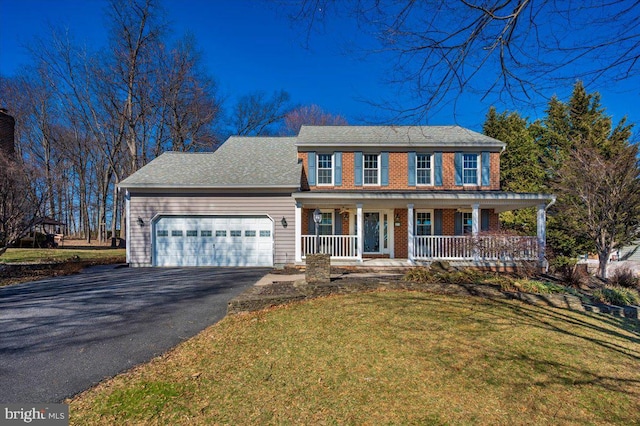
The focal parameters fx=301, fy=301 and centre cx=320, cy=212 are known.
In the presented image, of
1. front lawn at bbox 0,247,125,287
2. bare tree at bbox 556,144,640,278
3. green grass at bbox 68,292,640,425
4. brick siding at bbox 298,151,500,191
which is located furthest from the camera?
brick siding at bbox 298,151,500,191

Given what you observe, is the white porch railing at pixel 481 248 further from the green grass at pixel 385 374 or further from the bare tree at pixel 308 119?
the bare tree at pixel 308 119

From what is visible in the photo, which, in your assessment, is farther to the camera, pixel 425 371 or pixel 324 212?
pixel 324 212

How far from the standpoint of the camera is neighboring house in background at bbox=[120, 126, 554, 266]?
1123 centimetres

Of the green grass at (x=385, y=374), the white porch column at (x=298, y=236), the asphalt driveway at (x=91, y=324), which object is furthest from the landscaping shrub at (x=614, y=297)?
the asphalt driveway at (x=91, y=324)

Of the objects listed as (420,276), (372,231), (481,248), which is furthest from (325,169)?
(420,276)

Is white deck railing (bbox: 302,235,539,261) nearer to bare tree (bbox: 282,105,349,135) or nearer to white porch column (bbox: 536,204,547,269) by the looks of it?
white porch column (bbox: 536,204,547,269)

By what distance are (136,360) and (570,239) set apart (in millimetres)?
22934

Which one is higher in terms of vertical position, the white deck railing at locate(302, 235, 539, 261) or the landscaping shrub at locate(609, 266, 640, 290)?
the white deck railing at locate(302, 235, 539, 261)

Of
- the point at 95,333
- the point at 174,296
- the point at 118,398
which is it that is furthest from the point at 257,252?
the point at 118,398

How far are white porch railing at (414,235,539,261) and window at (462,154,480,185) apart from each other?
348 cm

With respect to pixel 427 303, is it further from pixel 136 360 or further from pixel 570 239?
pixel 570 239

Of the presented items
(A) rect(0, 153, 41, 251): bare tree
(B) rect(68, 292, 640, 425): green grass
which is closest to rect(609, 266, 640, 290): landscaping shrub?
(B) rect(68, 292, 640, 425): green grass

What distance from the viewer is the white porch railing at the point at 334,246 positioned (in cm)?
1170

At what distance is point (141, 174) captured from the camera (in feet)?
42.0
